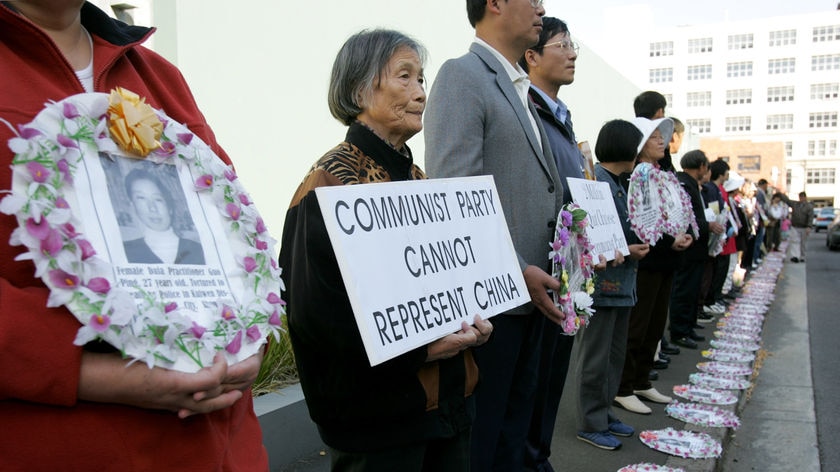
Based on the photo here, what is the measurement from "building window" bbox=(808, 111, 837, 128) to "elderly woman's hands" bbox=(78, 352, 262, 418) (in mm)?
83370

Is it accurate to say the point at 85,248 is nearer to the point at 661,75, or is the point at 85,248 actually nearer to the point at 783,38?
the point at 661,75

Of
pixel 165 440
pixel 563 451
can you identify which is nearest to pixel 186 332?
pixel 165 440

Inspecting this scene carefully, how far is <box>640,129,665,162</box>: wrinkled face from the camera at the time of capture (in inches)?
183

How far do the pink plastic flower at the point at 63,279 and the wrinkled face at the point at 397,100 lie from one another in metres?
1.16

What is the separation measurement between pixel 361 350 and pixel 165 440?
2.16 feet

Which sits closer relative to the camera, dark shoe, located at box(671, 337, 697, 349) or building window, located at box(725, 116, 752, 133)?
dark shoe, located at box(671, 337, 697, 349)

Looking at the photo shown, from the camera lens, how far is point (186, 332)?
1.17 meters

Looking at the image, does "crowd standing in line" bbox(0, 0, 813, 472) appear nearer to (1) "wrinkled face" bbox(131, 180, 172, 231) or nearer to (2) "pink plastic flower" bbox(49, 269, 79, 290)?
(2) "pink plastic flower" bbox(49, 269, 79, 290)

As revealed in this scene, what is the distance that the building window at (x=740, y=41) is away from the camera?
2975 inches

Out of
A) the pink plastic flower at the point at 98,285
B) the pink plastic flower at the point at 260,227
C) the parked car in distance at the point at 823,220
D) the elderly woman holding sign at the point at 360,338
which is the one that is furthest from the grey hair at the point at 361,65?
Answer: the parked car in distance at the point at 823,220

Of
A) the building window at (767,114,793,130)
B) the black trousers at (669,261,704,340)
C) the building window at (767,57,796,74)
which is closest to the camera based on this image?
the black trousers at (669,261,704,340)

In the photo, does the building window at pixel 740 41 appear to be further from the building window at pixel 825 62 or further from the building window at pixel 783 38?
the building window at pixel 825 62

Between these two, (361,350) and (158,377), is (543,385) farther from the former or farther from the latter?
(158,377)

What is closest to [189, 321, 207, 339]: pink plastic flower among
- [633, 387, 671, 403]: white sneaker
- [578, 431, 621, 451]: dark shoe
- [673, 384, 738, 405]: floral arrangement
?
[578, 431, 621, 451]: dark shoe
